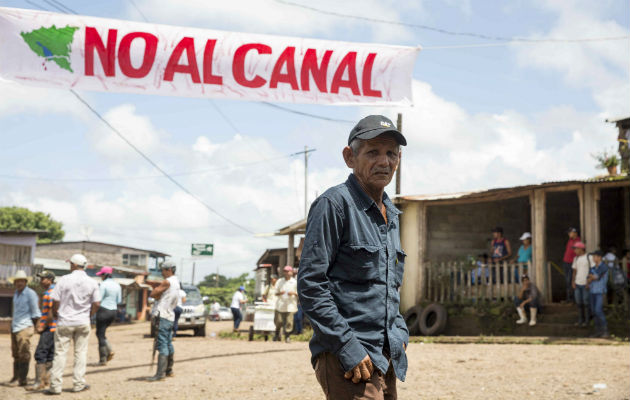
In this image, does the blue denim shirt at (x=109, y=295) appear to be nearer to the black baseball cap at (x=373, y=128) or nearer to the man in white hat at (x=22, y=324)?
the man in white hat at (x=22, y=324)

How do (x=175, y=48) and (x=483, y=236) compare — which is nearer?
(x=175, y=48)

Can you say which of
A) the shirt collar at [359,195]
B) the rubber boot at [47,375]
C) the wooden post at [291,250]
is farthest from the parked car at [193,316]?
the shirt collar at [359,195]

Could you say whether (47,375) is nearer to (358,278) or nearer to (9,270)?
(358,278)

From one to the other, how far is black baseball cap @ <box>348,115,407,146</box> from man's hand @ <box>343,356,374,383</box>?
3.25 feet

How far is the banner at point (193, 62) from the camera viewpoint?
8.94 m

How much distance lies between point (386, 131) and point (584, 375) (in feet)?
24.6

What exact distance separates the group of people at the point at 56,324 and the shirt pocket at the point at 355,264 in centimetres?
699

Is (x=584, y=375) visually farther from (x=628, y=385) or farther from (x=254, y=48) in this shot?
(x=254, y=48)

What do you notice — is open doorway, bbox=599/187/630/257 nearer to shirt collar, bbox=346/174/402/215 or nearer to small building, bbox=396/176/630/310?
small building, bbox=396/176/630/310

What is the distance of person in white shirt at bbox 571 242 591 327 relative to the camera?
13.9m

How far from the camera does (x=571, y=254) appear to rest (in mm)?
15305

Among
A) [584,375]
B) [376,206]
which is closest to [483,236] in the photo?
[584,375]

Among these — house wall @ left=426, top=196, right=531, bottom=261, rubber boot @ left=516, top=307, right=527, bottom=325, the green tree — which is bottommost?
rubber boot @ left=516, top=307, right=527, bottom=325

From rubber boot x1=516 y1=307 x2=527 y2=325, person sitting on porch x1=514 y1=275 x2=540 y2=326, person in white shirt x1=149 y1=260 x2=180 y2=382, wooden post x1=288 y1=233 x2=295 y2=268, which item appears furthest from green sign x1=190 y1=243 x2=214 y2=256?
person in white shirt x1=149 y1=260 x2=180 y2=382
